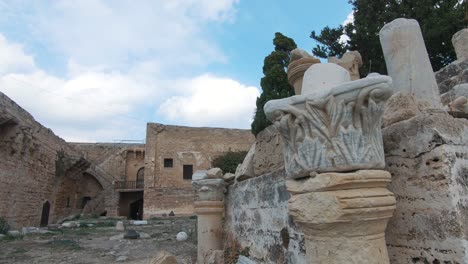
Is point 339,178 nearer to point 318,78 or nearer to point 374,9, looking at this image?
point 318,78

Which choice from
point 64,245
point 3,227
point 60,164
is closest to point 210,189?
point 64,245

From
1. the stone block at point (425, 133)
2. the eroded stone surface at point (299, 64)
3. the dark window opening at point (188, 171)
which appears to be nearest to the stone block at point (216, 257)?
the eroded stone surface at point (299, 64)

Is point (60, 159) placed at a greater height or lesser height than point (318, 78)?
greater

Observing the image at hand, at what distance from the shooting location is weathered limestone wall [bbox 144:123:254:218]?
21.8 m

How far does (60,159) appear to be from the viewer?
17344 millimetres

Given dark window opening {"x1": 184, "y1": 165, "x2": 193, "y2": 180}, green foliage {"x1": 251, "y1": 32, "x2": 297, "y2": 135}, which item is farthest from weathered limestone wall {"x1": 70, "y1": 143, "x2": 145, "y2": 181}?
green foliage {"x1": 251, "y1": 32, "x2": 297, "y2": 135}

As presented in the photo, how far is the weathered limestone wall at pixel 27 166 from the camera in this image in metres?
11.8

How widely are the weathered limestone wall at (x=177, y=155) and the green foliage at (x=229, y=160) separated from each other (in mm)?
556

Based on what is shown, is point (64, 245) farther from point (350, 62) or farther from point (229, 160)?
point (229, 160)

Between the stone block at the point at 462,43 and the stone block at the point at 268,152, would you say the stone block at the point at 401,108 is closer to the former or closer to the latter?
the stone block at the point at 268,152

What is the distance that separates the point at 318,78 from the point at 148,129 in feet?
76.1

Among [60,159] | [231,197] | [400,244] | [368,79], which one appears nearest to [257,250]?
[231,197]

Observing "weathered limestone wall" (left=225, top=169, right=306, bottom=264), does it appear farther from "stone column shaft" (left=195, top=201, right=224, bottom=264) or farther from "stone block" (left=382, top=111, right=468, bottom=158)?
"stone block" (left=382, top=111, right=468, bottom=158)

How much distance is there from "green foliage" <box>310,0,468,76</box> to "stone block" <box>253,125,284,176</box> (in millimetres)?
7476
